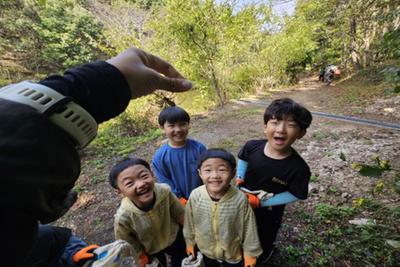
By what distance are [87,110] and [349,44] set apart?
14.5m

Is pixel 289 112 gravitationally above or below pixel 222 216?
above

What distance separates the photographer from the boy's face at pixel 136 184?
1.57 metres

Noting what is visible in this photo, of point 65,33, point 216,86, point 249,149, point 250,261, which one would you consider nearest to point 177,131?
point 249,149

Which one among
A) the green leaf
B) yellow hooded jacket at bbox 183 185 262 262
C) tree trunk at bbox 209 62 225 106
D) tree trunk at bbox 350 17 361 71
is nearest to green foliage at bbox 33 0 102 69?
tree trunk at bbox 209 62 225 106

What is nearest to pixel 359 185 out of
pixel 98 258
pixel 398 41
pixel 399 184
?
pixel 399 184

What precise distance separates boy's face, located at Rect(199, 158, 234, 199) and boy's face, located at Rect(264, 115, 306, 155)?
388mm

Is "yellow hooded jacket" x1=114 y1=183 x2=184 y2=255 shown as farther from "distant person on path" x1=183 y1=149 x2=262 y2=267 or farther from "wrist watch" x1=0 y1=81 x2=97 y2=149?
"wrist watch" x1=0 y1=81 x2=97 y2=149

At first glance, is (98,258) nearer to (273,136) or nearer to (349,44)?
(273,136)

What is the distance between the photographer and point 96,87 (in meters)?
0.53

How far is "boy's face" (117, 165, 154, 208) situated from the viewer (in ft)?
5.16

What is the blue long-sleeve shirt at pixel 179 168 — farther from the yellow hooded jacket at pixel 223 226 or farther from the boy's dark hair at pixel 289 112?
the boy's dark hair at pixel 289 112

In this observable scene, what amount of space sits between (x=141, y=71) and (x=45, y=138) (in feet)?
0.99

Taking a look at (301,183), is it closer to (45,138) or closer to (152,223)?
(152,223)

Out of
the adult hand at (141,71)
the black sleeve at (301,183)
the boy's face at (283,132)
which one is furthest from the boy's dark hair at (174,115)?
the adult hand at (141,71)
